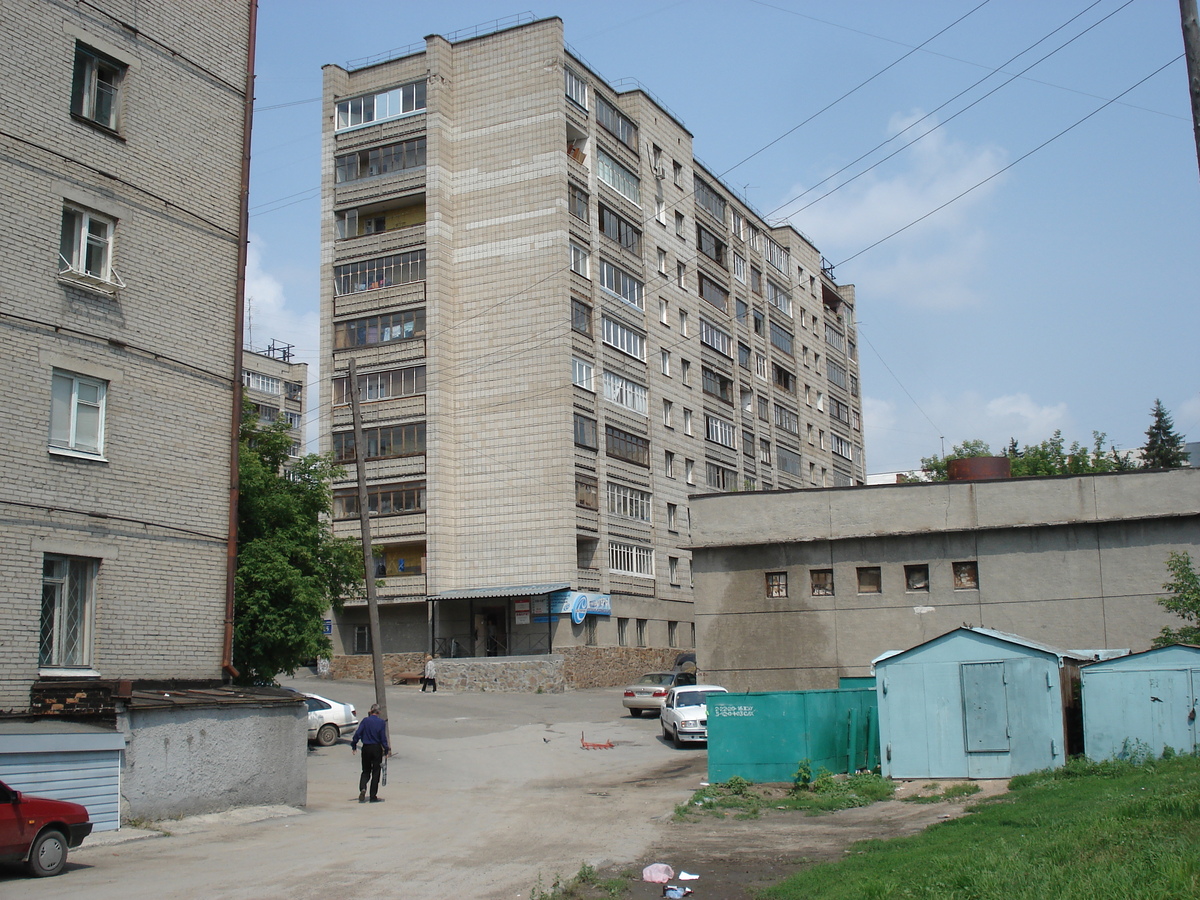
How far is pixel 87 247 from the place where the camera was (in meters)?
18.7

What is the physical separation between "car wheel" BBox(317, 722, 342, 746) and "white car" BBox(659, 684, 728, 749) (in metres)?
8.73

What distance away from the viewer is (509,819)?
17125mm

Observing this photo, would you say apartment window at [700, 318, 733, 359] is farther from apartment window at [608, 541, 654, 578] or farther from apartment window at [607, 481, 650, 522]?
apartment window at [608, 541, 654, 578]

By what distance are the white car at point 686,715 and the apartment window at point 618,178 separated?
1315 inches

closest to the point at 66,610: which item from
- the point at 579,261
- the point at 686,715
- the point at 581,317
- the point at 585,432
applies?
the point at 686,715

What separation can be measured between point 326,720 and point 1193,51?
25.1 meters

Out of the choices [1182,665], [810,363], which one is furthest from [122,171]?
[810,363]

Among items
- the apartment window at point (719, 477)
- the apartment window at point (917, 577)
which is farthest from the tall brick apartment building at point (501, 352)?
the apartment window at point (917, 577)

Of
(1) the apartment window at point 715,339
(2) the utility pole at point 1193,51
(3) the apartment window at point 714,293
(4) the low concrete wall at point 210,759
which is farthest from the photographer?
(3) the apartment window at point 714,293

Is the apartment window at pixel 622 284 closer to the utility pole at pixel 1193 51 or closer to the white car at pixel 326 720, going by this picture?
the white car at pixel 326 720

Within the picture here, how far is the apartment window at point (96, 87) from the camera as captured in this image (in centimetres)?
1888

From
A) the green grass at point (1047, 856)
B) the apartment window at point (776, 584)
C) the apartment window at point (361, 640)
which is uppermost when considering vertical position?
the apartment window at point (776, 584)

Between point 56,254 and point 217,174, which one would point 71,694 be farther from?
point 217,174

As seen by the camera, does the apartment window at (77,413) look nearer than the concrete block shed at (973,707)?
Yes
